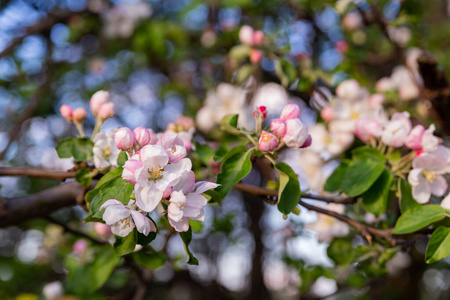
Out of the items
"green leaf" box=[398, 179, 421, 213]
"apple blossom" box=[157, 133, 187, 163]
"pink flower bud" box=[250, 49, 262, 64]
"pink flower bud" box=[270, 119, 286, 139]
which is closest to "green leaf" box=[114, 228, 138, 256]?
"apple blossom" box=[157, 133, 187, 163]

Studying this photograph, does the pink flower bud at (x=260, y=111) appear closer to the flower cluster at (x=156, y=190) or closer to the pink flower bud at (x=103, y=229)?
the flower cluster at (x=156, y=190)

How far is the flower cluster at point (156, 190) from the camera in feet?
2.40

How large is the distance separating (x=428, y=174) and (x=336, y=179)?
0.22 meters

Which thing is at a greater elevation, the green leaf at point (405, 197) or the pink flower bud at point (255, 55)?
the green leaf at point (405, 197)

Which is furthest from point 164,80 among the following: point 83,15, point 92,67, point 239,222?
point 239,222

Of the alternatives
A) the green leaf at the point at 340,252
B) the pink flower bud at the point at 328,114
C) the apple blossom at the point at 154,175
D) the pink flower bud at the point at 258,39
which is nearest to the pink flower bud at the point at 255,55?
the pink flower bud at the point at 258,39

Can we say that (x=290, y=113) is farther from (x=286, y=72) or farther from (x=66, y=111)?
(x=286, y=72)

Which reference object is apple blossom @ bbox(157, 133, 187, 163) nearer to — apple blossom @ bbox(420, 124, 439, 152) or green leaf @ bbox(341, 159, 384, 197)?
green leaf @ bbox(341, 159, 384, 197)

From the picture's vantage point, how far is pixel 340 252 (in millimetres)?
1408

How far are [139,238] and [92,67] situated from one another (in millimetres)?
2976

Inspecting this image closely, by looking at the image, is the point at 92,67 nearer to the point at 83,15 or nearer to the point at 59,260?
the point at 83,15

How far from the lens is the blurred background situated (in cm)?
225

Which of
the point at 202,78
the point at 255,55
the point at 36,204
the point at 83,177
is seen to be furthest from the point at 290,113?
the point at 202,78

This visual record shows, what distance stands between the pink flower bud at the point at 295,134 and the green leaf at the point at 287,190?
6 centimetres
